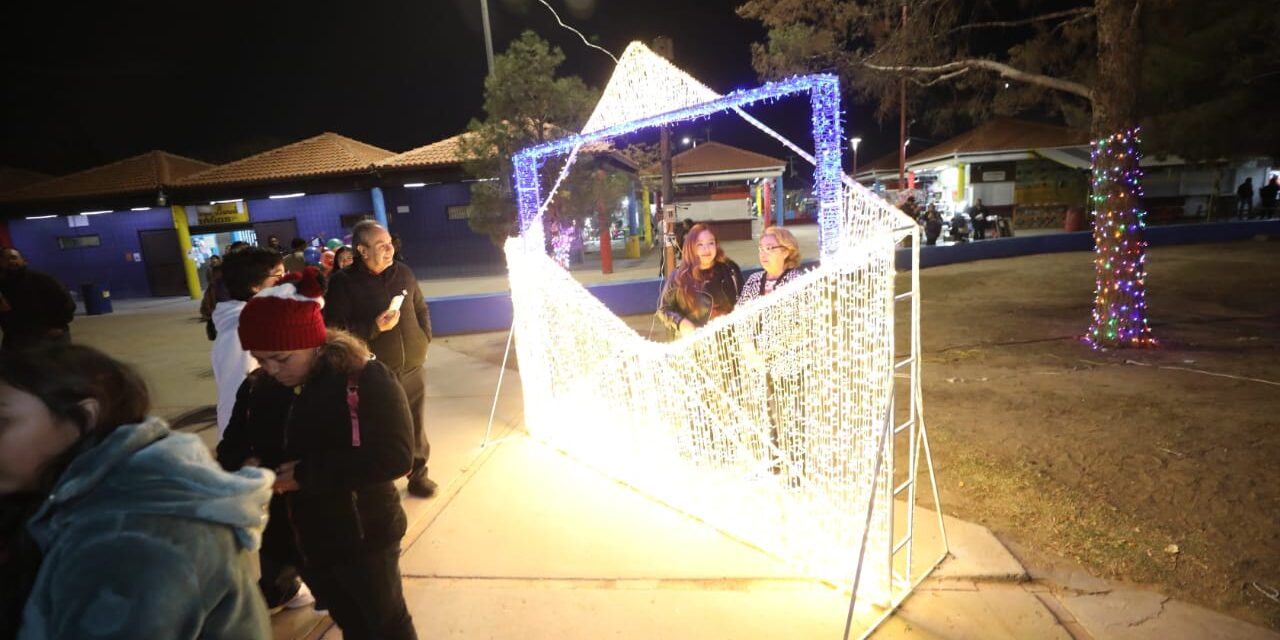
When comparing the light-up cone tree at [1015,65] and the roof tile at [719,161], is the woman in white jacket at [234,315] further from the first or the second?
the roof tile at [719,161]

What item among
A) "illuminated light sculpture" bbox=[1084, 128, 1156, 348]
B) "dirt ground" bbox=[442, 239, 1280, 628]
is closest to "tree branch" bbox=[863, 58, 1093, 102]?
"illuminated light sculpture" bbox=[1084, 128, 1156, 348]

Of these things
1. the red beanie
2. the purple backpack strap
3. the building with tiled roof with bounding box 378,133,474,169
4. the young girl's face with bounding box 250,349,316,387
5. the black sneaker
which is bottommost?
the black sneaker

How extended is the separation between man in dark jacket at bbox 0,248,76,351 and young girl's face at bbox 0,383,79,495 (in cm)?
414

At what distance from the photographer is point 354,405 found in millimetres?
1729

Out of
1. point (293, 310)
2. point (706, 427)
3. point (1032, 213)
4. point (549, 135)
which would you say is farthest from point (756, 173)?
point (293, 310)

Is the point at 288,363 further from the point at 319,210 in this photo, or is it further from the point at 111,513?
the point at 319,210

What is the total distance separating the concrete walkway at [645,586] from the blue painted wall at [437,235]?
1338 cm

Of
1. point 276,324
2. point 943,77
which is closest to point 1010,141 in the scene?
point 943,77

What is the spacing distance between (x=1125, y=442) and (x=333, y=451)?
4.47 m

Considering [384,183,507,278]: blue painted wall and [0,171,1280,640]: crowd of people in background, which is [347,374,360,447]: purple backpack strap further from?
[384,183,507,278]: blue painted wall

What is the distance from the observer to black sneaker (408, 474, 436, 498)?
3551 millimetres

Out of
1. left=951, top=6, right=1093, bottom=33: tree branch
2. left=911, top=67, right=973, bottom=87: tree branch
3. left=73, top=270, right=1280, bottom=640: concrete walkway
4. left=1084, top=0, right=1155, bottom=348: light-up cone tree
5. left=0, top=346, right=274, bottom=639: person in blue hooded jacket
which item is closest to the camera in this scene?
left=0, top=346, right=274, bottom=639: person in blue hooded jacket

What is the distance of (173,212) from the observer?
16234mm

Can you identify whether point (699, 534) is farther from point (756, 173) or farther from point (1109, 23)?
point (756, 173)
